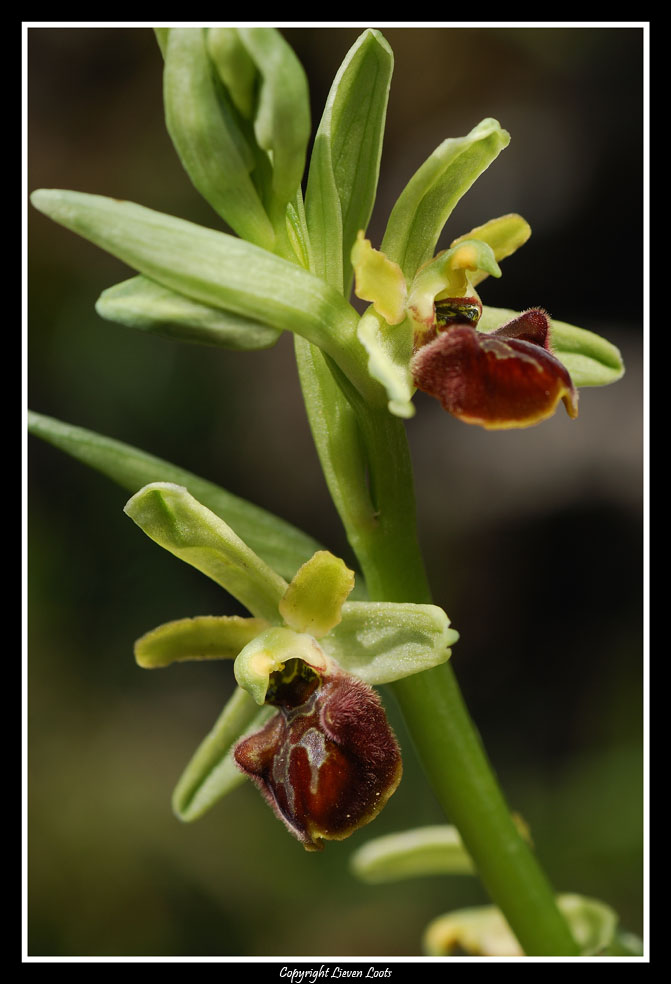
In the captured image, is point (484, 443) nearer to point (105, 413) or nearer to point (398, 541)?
point (105, 413)

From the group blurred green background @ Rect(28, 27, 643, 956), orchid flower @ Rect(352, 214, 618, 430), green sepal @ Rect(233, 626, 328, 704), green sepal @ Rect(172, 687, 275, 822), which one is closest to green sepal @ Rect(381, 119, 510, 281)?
orchid flower @ Rect(352, 214, 618, 430)

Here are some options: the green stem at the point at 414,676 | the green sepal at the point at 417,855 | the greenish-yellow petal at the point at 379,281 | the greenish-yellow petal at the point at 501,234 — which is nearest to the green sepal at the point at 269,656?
the green stem at the point at 414,676

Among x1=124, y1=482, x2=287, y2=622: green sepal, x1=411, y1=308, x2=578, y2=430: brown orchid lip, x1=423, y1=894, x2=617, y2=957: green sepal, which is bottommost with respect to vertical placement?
x1=423, y1=894, x2=617, y2=957: green sepal

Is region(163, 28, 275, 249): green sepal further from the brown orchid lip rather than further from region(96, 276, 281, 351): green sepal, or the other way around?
the brown orchid lip

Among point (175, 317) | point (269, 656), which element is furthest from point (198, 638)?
point (175, 317)

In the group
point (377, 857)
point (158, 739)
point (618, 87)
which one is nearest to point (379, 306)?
point (377, 857)
